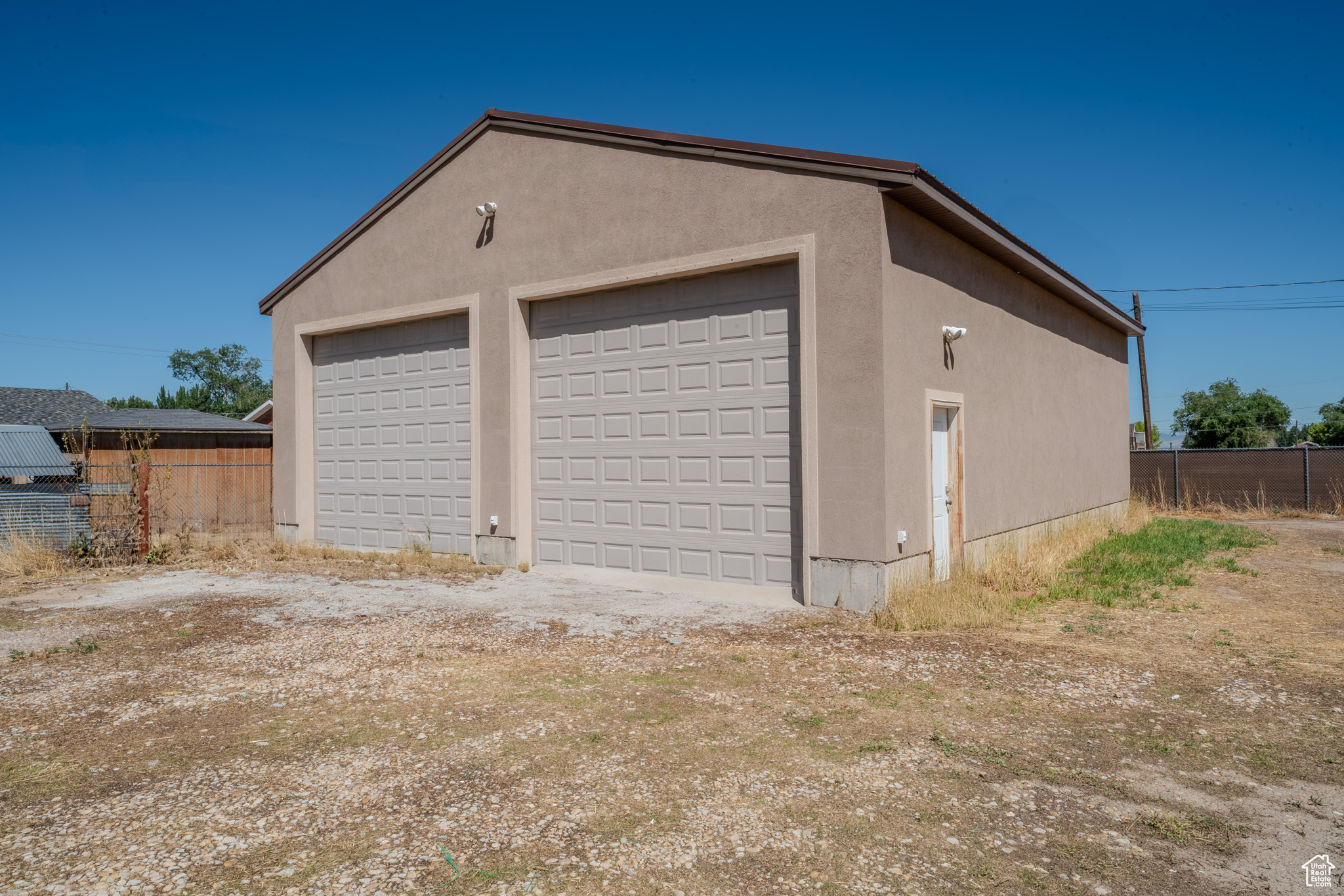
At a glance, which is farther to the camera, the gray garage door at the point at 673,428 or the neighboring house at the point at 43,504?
the neighboring house at the point at 43,504

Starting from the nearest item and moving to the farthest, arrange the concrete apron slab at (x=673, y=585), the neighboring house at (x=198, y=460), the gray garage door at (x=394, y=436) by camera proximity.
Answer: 1. the concrete apron slab at (x=673, y=585)
2. the gray garage door at (x=394, y=436)
3. the neighboring house at (x=198, y=460)

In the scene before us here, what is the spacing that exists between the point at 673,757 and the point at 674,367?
634 centimetres

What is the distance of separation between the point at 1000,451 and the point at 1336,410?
60973 mm

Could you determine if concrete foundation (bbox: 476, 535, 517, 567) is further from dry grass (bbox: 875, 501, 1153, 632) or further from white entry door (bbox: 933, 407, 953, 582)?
white entry door (bbox: 933, 407, 953, 582)

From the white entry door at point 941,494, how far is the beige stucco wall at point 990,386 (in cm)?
35

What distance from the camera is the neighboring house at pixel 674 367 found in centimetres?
865

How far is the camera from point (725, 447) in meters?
9.72

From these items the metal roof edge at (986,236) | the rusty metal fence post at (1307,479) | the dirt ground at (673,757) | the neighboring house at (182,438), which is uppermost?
the metal roof edge at (986,236)

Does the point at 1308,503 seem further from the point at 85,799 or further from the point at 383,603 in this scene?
the point at 85,799

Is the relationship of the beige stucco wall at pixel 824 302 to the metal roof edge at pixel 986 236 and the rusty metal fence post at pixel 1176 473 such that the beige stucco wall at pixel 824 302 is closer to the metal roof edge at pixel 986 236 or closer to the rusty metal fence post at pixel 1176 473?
the metal roof edge at pixel 986 236

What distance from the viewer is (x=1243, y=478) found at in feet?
71.1

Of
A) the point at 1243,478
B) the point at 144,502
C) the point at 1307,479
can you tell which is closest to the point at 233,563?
the point at 144,502

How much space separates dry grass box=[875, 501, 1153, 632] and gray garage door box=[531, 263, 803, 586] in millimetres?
1607

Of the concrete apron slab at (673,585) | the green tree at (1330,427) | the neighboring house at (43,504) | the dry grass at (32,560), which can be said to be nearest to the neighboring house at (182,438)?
the neighboring house at (43,504)
